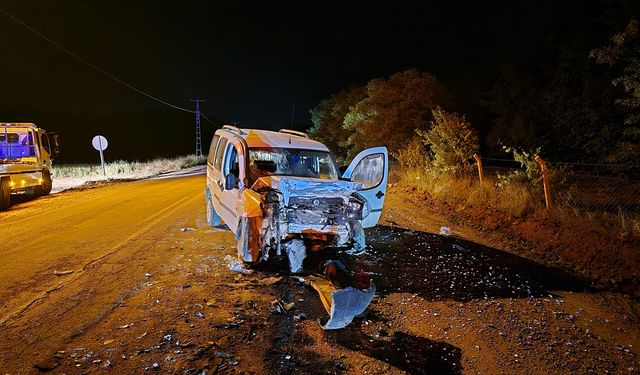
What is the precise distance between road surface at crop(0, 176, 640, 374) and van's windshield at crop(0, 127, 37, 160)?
7121 millimetres

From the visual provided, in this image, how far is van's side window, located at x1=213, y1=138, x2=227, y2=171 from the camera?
303 inches

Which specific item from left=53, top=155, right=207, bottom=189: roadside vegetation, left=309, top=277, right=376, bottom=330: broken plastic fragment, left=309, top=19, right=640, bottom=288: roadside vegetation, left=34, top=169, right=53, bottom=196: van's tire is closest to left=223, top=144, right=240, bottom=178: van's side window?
left=309, top=277, right=376, bottom=330: broken plastic fragment

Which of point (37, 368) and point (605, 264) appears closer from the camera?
point (37, 368)

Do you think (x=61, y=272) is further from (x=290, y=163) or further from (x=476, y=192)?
(x=476, y=192)

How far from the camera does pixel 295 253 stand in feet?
18.7

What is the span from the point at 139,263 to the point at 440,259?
506cm

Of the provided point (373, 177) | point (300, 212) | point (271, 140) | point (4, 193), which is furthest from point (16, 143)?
point (373, 177)

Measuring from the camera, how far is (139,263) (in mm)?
6016

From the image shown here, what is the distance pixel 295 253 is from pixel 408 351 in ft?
7.78

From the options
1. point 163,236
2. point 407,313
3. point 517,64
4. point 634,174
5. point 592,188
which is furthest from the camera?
point 517,64

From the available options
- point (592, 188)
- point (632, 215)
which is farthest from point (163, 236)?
point (592, 188)

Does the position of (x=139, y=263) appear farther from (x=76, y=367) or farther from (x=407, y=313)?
(x=407, y=313)

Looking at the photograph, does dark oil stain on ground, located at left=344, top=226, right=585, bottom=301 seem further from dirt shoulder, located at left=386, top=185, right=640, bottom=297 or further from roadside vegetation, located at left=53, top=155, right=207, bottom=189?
roadside vegetation, located at left=53, top=155, right=207, bottom=189

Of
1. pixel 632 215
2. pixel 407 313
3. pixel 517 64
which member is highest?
pixel 517 64
